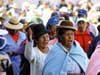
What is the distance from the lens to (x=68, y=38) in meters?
7.15

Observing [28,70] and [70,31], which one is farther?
[28,70]

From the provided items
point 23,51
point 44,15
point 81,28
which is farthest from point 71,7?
point 23,51

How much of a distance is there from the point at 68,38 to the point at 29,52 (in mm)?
1017

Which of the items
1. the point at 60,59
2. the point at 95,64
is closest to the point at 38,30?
the point at 60,59

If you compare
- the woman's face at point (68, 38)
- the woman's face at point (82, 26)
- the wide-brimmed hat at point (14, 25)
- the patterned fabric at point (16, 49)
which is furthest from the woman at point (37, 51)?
the woman's face at point (82, 26)

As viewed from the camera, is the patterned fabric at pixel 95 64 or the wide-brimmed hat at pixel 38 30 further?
the wide-brimmed hat at pixel 38 30

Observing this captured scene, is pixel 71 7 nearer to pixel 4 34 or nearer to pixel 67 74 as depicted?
pixel 4 34

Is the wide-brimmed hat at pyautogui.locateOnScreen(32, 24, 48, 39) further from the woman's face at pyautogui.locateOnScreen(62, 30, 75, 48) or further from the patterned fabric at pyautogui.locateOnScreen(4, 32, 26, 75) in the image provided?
the woman's face at pyautogui.locateOnScreen(62, 30, 75, 48)

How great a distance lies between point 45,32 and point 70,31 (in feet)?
2.90

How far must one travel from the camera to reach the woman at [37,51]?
790cm

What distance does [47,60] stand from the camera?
24.4 ft

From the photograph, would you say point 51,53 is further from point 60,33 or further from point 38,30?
point 38,30

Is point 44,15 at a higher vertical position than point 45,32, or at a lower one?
lower

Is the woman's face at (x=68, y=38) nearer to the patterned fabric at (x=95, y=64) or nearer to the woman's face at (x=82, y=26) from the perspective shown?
the patterned fabric at (x=95, y=64)
